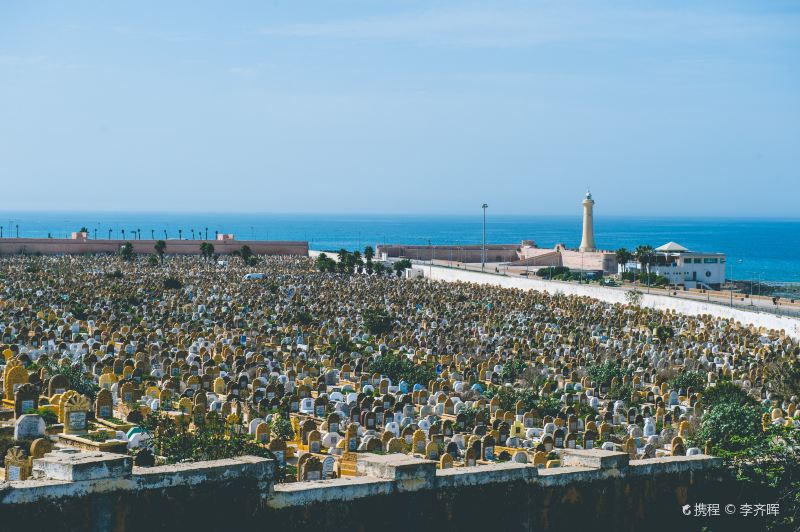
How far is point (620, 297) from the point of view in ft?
181

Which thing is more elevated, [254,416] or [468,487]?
[468,487]

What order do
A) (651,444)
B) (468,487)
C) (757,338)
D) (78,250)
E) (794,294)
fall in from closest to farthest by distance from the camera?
(468,487) < (651,444) < (757,338) < (794,294) < (78,250)

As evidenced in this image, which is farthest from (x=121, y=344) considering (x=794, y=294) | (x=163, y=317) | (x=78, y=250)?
(x=78, y=250)

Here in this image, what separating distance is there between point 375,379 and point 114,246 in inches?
2513

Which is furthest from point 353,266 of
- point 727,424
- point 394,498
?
point 394,498

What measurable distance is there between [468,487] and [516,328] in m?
32.7

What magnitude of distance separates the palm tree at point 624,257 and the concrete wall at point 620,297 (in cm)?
1009

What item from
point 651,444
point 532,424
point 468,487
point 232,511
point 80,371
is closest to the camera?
point 232,511

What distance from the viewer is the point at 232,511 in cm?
909

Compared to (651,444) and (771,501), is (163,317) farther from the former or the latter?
(771,501)

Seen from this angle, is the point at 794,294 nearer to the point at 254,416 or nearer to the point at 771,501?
the point at 254,416

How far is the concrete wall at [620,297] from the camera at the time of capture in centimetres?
4369

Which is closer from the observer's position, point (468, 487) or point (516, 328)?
point (468, 487)

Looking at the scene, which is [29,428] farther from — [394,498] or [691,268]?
[691,268]
